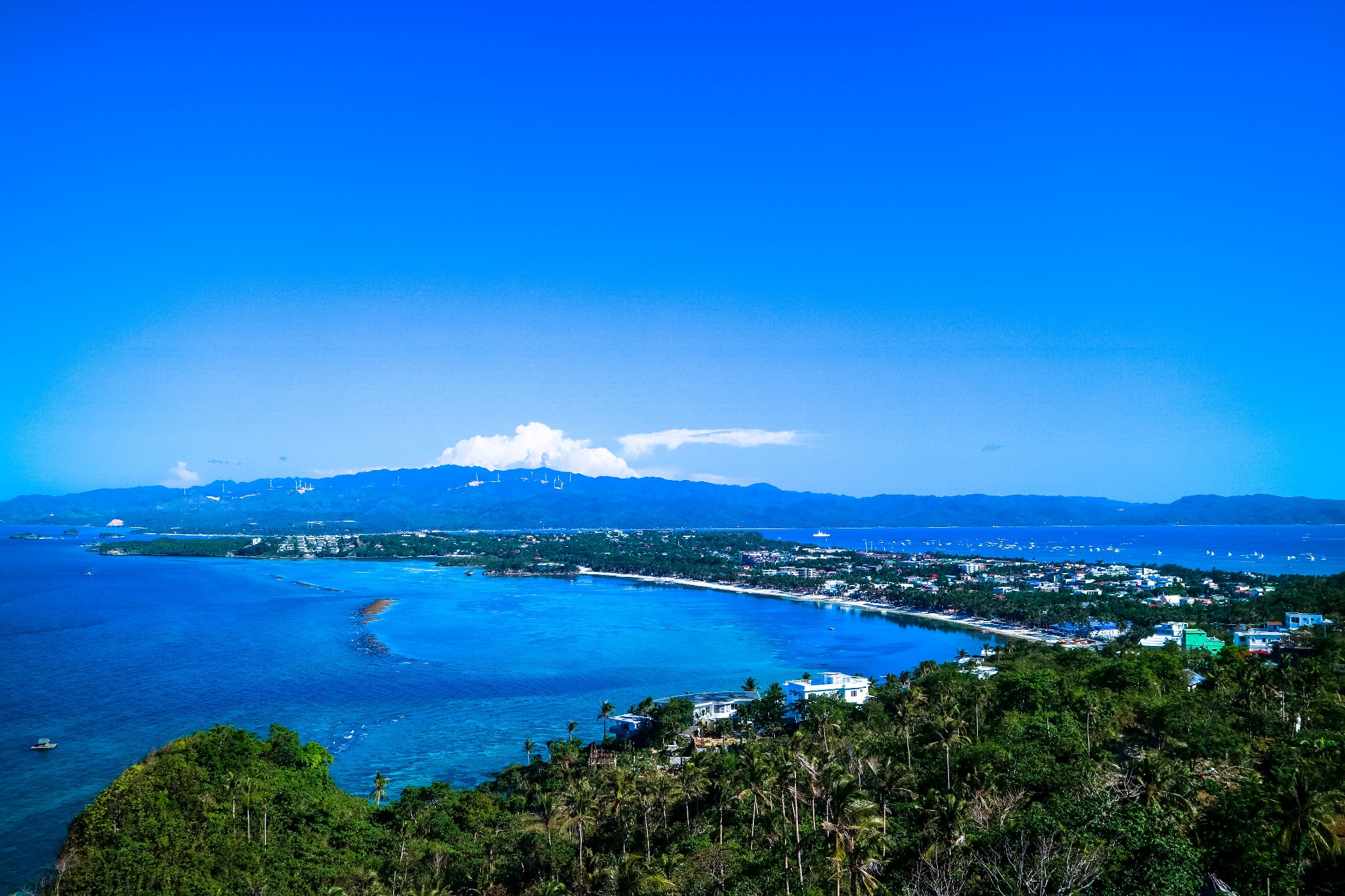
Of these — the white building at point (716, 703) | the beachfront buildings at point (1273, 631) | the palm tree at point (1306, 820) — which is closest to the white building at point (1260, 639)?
the beachfront buildings at point (1273, 631)

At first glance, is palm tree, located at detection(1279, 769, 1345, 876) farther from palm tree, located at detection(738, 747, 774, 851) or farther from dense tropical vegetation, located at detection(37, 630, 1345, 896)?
palm tree, located at detection(738, 747, 774, 851)

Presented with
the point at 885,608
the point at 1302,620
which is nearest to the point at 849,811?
the point at 1302,620

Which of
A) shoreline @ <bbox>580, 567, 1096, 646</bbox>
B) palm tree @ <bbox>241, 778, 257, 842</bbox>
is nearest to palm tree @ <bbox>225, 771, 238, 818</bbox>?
palm tree @ <bbox>241, 778, 257, 842</bbox>

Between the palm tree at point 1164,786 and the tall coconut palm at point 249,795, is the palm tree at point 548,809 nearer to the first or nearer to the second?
the tall coconut palm at point 249,795

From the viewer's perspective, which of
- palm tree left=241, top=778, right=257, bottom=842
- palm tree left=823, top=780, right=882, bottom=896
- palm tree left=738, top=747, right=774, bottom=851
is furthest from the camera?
palm tree left=241, top=778, right=257, bottom=842

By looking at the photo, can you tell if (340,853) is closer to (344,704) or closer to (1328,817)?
(1328,817)

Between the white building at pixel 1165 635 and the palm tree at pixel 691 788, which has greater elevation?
the palm tree at pixel 691 788

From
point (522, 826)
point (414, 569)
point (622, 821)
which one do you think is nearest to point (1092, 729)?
point (622, 821)
